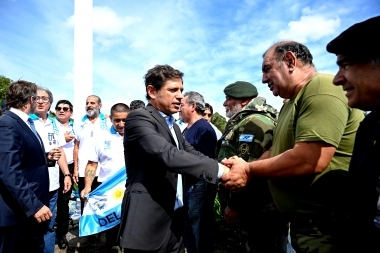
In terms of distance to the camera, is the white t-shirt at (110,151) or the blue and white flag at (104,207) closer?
the blue and white flag at (104,207)

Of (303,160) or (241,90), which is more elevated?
(241,90)

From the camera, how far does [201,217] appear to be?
13.8 ft

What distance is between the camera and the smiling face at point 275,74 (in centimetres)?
215

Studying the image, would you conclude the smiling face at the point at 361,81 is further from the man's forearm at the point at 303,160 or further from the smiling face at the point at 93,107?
the smiling face at the point at 93,107

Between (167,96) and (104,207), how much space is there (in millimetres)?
2521

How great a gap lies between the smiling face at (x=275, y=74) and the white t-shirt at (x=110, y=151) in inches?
112

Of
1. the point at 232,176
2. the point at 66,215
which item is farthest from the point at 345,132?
the point at 66,215

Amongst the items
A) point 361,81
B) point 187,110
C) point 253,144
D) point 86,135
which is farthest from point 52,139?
point 361,81

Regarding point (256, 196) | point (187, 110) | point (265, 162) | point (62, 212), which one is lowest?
point (62, 212)

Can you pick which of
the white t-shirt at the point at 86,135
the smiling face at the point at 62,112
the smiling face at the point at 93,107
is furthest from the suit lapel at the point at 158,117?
the smiling face at the point at 62,112

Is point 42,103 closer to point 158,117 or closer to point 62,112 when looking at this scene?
point 62,112

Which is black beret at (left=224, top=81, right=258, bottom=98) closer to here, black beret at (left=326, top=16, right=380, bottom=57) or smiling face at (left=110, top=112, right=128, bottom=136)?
smiling face at (left=110, top=112, right=128, bottom=136)

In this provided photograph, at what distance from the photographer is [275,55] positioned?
2.18 m

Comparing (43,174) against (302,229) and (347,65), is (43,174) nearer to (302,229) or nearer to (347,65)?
(302,229)
